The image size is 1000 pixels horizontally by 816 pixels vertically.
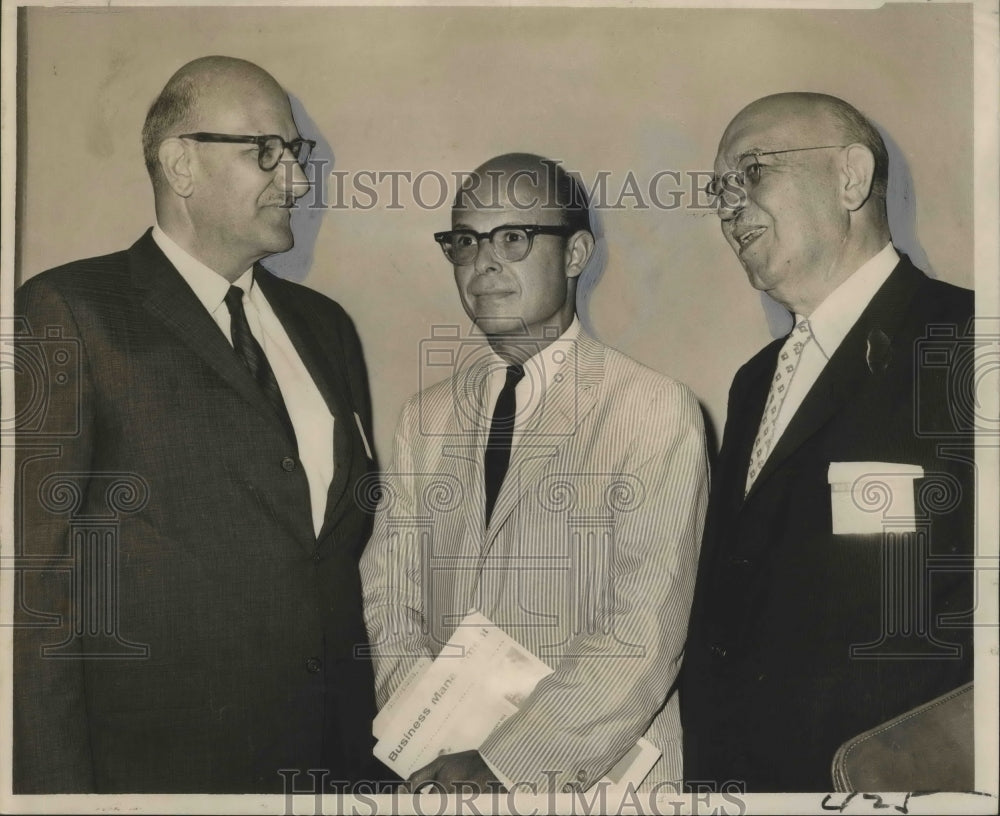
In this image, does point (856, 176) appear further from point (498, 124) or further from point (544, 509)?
point (544, 509)

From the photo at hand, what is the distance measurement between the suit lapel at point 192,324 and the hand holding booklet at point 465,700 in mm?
547

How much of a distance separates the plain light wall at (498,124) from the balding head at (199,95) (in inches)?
1.1

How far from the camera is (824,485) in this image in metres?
2.16

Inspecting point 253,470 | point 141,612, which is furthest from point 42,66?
point 141,612

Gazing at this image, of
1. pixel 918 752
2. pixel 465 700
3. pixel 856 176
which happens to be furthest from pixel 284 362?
pixel 918 752

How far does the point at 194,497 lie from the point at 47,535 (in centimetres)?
32

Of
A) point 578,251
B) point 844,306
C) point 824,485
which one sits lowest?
point 824,485

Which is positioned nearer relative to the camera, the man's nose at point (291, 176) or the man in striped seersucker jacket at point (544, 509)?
the man in striped seersucker jacket at point (544, 509)

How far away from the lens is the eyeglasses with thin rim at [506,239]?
7.27ft

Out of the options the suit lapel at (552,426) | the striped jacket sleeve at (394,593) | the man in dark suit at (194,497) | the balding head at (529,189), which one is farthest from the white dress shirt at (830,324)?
the man in dark suit at (194,497)

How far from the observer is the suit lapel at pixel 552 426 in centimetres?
219

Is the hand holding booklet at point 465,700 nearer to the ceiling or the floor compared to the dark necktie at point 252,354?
nearer to the floor

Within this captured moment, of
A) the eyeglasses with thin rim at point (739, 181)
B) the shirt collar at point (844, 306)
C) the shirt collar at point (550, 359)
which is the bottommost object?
the shirt collar at point (550, 359)

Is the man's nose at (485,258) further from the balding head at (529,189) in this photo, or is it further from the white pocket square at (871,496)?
the white pocket square at (871,496)
